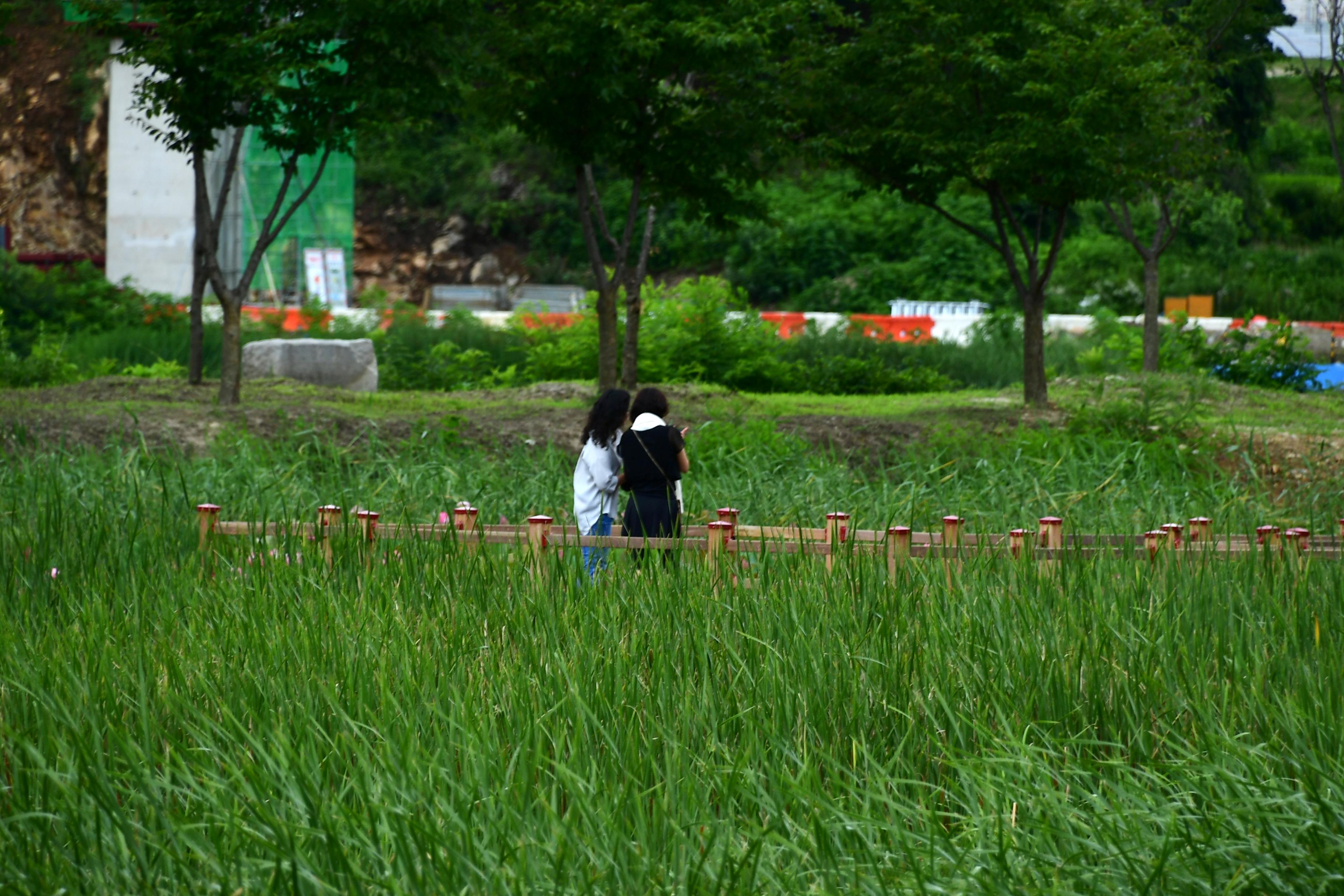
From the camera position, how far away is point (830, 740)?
3.06 metres

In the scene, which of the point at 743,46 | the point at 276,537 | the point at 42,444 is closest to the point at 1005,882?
the point at 276,537

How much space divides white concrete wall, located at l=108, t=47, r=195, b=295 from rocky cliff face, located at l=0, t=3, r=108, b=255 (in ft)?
13.3

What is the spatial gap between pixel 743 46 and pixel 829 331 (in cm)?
685

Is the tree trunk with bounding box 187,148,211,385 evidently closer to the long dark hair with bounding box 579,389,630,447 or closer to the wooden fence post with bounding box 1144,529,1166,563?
the long dark hair with bounding box 579,389,630,447

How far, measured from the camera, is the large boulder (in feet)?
44.2

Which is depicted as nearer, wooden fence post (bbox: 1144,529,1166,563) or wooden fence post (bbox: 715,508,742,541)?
wooden fence post (bbox: 1144,529,1166,563)

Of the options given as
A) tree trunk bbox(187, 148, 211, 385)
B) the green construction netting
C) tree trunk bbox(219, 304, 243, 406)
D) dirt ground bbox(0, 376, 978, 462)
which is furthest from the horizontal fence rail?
the green construction netting

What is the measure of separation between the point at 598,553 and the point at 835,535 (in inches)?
32.1

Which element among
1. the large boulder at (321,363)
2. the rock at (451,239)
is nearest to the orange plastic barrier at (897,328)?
the large boulder at (321,363)

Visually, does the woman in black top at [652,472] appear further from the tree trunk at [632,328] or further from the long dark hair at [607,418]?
Result: the tree trunk at [632,328]

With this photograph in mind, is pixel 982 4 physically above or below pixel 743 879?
above

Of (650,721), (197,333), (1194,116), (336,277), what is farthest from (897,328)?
(650,721)

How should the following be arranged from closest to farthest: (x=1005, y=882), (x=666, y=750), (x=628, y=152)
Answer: (x=1005, y=882) → (x=666, y=750) → (x=628, y=152)

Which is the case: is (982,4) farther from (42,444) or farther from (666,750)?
(666,750)
